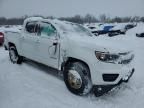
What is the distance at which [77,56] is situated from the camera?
4.77 m

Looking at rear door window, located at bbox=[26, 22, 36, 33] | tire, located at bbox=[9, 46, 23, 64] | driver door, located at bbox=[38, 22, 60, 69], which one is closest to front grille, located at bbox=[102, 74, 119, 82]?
driver door, located at bbox=[38, 22, 60, 69]

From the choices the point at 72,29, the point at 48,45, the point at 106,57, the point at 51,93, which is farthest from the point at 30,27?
the point at 106,57

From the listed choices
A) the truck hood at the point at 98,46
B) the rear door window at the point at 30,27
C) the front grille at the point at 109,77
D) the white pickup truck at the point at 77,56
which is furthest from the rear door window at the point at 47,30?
the front grille at the point at 109,77

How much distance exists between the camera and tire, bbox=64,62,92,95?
→ 4691 mm

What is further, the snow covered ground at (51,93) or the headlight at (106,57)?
the snow covered ground at (51,93)

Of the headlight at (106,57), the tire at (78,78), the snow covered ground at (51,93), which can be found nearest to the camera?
the headlight at (106,57)

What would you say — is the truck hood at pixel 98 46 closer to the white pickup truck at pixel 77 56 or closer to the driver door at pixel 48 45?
the white pickup truck at pixel 77 56

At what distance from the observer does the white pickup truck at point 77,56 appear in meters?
4.39

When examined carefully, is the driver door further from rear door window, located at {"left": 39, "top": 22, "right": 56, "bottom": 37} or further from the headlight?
the headlight

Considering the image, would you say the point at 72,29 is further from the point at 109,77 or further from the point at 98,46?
the point at 109,77

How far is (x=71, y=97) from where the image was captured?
4895 millimetres

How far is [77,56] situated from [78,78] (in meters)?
0.49

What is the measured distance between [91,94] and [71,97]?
505 millimetres

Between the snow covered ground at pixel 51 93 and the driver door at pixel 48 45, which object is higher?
the driver door at pixel 48 45
